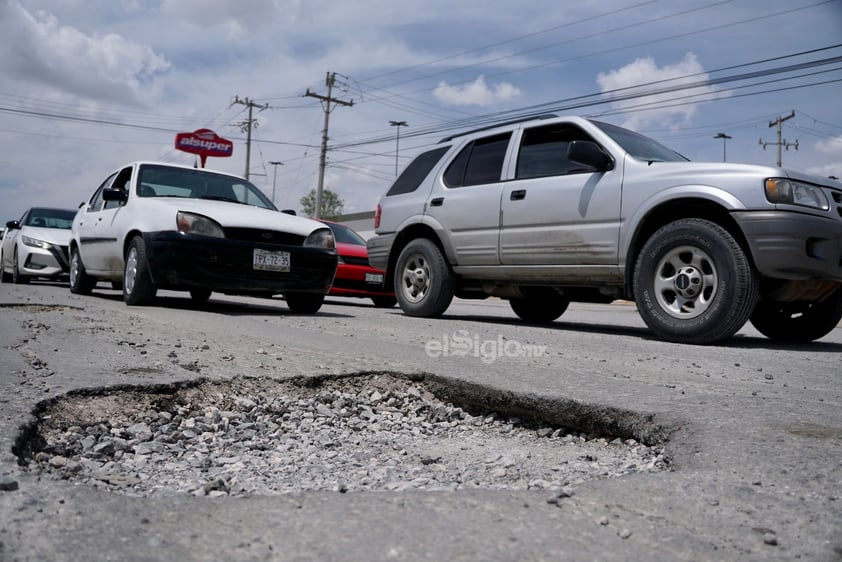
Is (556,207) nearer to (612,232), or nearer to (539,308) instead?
(612,232)

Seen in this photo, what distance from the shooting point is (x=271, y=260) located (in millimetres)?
6316

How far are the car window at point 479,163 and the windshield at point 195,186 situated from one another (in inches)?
78.4

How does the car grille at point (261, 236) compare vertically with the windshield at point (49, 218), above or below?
below

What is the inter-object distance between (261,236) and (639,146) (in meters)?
3.33

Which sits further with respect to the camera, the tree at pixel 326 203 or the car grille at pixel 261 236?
the tree at pixel 326 203

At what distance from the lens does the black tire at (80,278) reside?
8422 millimetres

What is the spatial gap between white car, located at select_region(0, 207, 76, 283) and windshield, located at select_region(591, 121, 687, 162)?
28.9ft

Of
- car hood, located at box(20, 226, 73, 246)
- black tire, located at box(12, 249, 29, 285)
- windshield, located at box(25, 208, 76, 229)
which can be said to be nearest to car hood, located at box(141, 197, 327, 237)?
car hood, located at box(20, 226, 73, 246)

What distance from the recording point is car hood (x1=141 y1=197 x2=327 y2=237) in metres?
6.25

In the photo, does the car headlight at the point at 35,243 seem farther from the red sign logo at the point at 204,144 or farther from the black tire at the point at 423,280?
the red sign logo at the point at 204,144

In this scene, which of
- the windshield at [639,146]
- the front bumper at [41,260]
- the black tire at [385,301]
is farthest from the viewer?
the front bumper at [41,260]

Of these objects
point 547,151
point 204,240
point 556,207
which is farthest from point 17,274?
point 556,207

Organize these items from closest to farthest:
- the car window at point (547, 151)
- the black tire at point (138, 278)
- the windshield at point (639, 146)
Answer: the windshield at point (639, 146), the car window at point (547, 151), the black tire at point (138, 278)

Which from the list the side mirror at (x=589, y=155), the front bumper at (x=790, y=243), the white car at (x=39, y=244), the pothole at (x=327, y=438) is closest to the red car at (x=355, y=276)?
the white car at (x=39, y=244)
